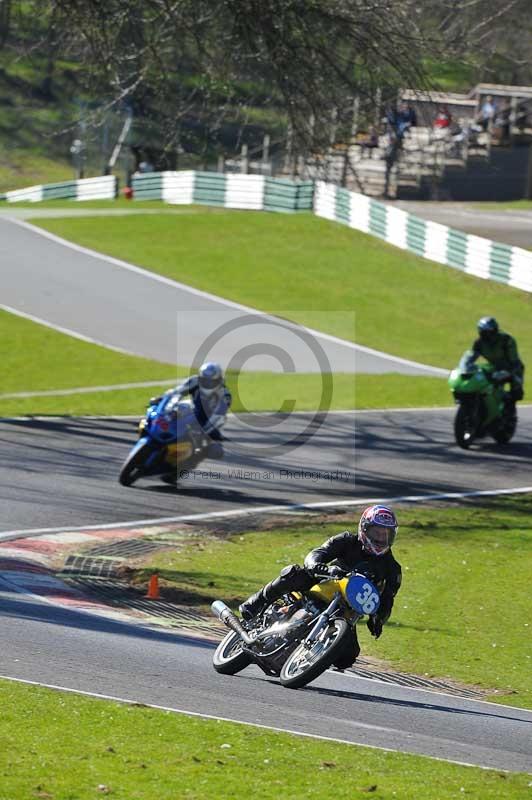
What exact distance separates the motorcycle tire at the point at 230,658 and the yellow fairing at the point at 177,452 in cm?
757

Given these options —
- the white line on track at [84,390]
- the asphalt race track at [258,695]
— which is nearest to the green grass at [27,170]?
the white line on track at [84,390]

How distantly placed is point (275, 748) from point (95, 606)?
4.75 metres

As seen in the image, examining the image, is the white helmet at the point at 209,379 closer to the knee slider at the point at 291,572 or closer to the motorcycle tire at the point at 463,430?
the motorcycle tire at the point at 463,430

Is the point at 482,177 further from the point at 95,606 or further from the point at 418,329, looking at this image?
the point at 95,606

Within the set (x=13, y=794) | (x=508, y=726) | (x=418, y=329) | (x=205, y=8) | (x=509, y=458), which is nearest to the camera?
(x=13, y=794)

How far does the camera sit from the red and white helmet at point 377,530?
9.96 metres

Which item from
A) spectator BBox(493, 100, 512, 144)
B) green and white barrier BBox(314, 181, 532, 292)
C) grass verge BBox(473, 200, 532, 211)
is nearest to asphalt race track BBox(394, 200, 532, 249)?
grass verge BBox(473, 200, 532, 211)

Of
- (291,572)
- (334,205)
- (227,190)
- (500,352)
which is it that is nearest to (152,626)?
(291,572)

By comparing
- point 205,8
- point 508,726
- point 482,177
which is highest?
point 482,177

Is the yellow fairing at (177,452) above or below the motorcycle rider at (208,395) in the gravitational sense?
below

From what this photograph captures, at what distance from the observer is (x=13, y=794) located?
271 inches

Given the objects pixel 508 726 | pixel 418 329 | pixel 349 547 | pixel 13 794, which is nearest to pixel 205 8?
pixel 349 547

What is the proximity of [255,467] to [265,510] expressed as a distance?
7.90 ft

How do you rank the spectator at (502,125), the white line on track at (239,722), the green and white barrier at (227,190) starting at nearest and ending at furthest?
A: 1. the white line on track at (239,722)
2. the green and white barrier at (227,190)
3. the spectator at (502,125)
